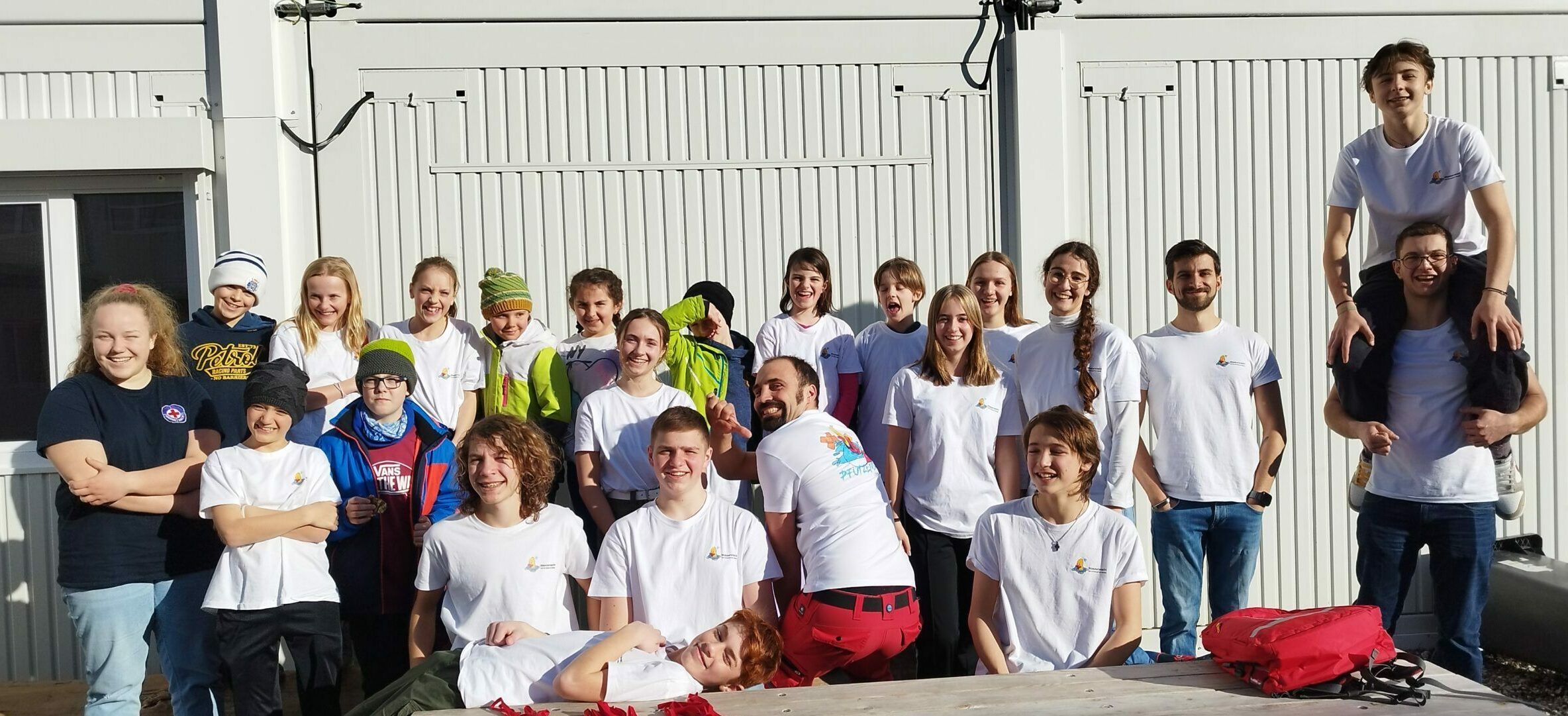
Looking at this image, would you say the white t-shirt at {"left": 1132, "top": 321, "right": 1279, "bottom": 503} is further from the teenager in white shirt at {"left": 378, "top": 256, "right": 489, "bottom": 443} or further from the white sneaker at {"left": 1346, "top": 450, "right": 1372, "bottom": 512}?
the teenager in white shirt at {"left": 378, "top": 256, "right": 489, "bottom": 443}

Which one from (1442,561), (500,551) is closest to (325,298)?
(500,551)

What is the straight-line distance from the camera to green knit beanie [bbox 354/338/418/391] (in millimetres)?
3916

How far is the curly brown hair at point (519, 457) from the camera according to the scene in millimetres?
3711

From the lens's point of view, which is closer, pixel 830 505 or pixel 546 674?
pixel 546 674

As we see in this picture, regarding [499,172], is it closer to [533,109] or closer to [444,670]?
[533,109]

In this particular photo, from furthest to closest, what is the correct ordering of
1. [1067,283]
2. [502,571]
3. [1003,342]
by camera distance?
1. [1003,342]
2. [1067,283]
3. [502,571]

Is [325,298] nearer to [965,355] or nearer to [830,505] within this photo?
[830,505]

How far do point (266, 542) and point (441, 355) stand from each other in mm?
1098

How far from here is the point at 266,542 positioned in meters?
3.70

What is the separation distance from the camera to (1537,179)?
571 cm

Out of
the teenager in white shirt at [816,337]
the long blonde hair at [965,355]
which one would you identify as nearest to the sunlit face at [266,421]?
the teenager in white shirt at [816,337]

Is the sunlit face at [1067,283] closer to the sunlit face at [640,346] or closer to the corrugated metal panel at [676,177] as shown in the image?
the corrugated metal panel at [676,177]

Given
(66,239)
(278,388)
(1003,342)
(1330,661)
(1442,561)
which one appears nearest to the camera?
(1330,661)

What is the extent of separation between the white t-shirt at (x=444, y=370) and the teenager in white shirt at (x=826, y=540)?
126 cm
